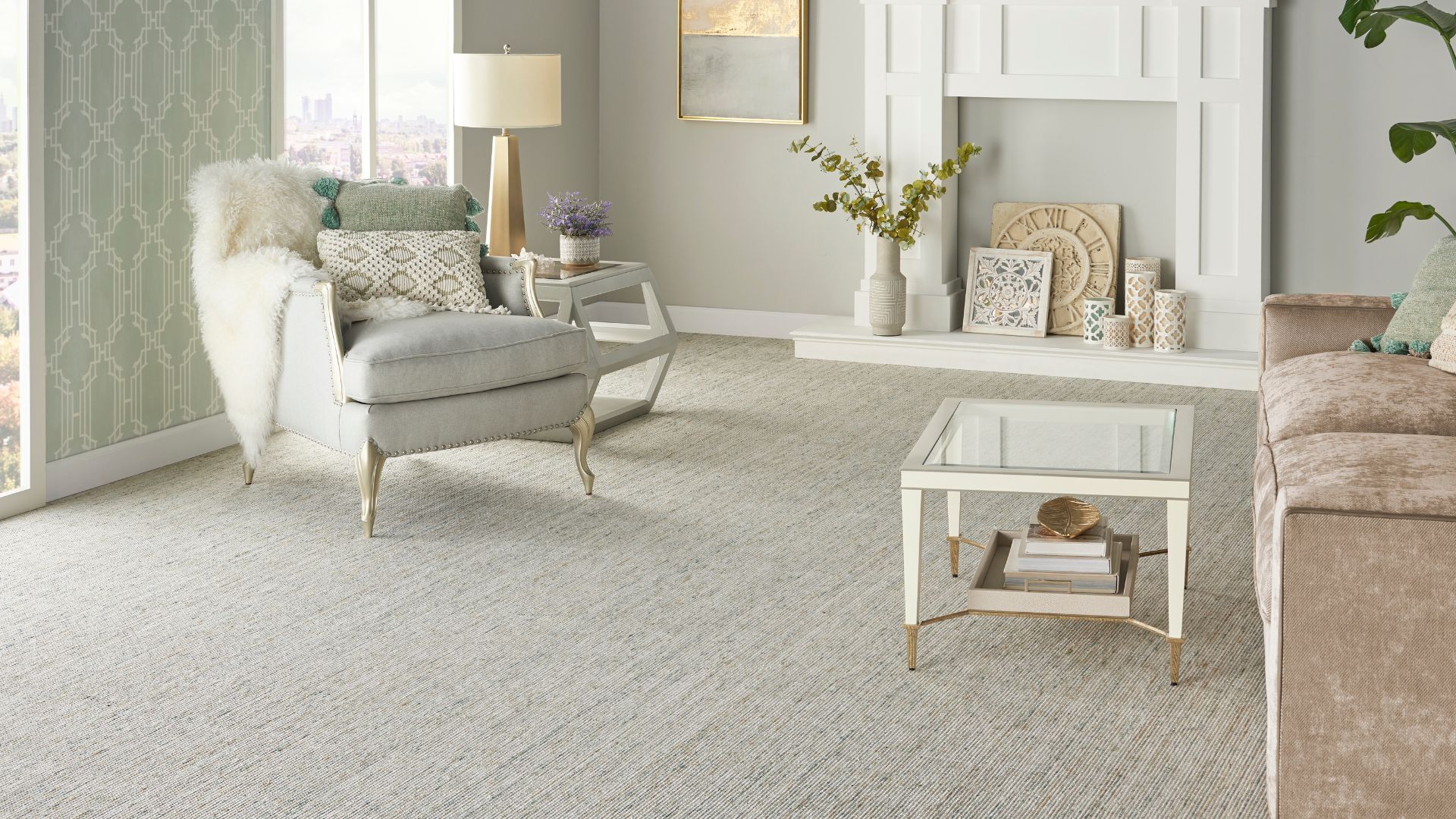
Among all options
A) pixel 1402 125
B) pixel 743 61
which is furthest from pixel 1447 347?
pixel 743 61

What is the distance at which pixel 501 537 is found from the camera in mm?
3783

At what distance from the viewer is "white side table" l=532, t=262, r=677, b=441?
15.6 ft

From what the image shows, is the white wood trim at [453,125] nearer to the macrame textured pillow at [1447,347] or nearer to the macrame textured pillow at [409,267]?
the macrame textured pillow at [409,267]

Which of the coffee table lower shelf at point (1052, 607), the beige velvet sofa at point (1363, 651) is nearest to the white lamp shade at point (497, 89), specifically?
the coffee table lower shelf at point (1052, 607)

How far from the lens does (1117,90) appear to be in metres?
6.04

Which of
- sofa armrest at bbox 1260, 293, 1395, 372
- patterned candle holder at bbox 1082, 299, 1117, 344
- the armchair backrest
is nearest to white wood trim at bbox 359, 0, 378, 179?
the armchair backrest

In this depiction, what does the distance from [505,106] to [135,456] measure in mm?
1675

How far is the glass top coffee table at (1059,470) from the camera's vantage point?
2701 mm

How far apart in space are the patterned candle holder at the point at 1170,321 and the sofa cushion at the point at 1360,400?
2291 mm

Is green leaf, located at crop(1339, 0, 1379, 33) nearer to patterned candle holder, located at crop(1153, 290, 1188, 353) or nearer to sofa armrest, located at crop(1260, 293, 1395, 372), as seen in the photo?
patterned candle holder, located at crop(1153, 290, 1188, 353)

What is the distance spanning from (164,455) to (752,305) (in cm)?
328

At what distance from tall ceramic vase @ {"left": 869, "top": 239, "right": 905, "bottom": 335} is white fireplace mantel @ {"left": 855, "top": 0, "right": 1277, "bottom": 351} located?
0.61ft

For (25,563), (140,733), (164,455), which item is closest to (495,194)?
(164,455)

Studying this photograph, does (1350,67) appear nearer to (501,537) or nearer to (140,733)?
(501,537)
